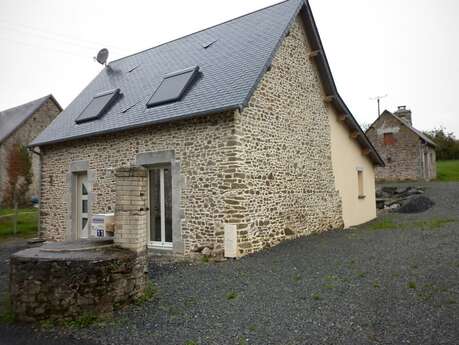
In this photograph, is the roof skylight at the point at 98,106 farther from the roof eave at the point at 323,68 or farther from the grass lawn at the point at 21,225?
the roof eave at the point at 323,68

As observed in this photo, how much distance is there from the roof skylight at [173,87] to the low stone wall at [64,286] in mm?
5145

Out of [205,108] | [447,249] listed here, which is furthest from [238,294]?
[447,249]

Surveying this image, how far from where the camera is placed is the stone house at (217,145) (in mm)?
7703

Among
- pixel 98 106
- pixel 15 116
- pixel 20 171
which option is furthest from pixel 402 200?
pixel 15 116

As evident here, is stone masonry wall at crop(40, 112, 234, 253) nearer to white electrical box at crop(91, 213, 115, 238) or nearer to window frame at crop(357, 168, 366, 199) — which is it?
white electrical box at crop(91, 213, 115, 238)

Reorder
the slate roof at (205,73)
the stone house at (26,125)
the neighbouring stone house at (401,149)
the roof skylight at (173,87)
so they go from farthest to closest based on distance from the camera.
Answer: the neighbouring stone house at (401,149) → the stone house at (26,125) → the roof skylight at (173,87) → the slate roof at (205,73)

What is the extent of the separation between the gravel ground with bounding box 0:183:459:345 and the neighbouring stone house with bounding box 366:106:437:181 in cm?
1897

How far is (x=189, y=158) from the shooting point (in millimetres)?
8227

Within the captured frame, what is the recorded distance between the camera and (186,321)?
173 inches

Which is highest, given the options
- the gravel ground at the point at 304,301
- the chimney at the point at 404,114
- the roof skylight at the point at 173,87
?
the chimney at the point at 404,114

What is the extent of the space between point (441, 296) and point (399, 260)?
203cm

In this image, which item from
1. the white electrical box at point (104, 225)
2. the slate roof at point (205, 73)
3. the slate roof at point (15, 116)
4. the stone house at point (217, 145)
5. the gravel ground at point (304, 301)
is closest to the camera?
the gravel ground at point (304, 301)

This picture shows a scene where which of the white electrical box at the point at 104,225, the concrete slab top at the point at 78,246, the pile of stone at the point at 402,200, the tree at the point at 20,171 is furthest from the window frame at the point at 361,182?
the tree at the point at 20,171

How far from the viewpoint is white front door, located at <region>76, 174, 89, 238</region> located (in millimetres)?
11242
